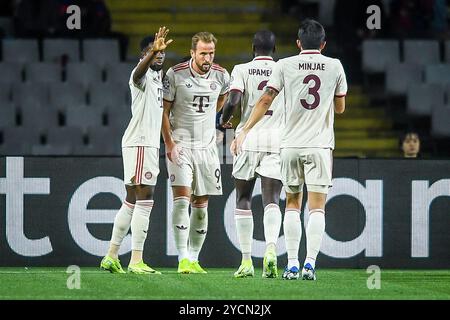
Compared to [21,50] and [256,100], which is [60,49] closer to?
[21,50]

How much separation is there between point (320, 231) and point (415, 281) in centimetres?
107

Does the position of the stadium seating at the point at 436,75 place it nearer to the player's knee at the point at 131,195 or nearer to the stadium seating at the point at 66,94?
the stadium seating at the point at 66,94

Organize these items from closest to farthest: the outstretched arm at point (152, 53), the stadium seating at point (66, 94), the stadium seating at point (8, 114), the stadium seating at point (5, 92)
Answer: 1. the outstretched arm at point (152, 53)
2. the stadium seating at point (8, 114)
3. the stadium seating at point (5, 92)
4. the stadium seating at point (66, 94)

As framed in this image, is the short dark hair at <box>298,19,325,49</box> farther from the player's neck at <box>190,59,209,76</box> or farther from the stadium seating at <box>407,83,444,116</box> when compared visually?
the stadium seating at <box>407,83,444,116</box>

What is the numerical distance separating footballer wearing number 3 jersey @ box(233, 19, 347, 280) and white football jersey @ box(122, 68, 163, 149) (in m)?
1.05

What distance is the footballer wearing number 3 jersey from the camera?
934cm

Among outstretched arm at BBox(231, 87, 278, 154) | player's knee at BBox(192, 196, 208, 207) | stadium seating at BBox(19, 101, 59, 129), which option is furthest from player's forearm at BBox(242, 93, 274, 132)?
stadium seating at BBox(19, 101, 59, 129)

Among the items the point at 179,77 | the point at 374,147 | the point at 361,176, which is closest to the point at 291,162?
the point at 179,77

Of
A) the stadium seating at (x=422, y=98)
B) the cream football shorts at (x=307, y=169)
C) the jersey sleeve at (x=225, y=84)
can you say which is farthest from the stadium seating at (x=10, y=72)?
the cream football shorts at (x=307, y=169)

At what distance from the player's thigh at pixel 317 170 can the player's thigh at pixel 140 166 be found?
140cm

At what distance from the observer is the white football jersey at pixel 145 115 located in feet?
32.8

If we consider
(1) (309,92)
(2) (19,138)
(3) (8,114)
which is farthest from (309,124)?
(3) (8,114)

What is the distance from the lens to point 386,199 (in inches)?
460

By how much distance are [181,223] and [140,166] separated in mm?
682
